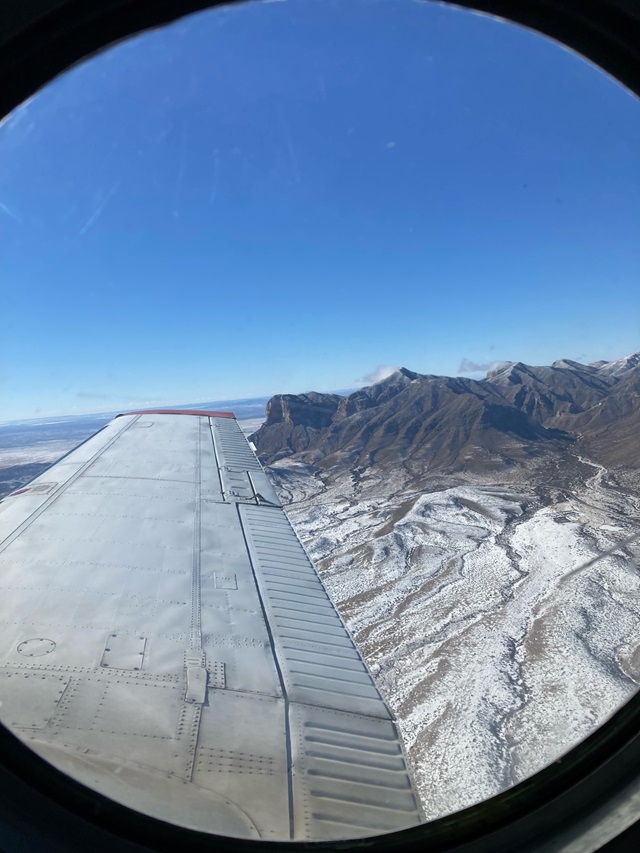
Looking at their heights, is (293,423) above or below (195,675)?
below

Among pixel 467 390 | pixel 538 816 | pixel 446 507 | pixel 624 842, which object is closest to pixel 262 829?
pixel 538 816

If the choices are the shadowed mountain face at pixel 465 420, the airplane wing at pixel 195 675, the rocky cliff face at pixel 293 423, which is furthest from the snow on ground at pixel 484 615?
the rocky cliff face at pixel 293 423

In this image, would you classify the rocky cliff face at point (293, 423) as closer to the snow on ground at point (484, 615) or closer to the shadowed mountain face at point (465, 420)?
the shadowed mountain face at point (465, 420)

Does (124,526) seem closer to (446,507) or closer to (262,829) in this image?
(262,829)

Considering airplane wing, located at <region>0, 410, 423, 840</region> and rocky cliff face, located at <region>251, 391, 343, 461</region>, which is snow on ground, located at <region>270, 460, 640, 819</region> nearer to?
airplane wing, located at <region>0, 410, 423, 840</region>

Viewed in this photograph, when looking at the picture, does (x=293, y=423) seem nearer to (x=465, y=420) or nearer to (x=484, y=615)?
(x=465, y=420)

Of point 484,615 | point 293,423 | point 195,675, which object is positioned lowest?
point 484,615

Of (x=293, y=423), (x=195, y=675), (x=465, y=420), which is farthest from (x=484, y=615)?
(x=293, y=423)
